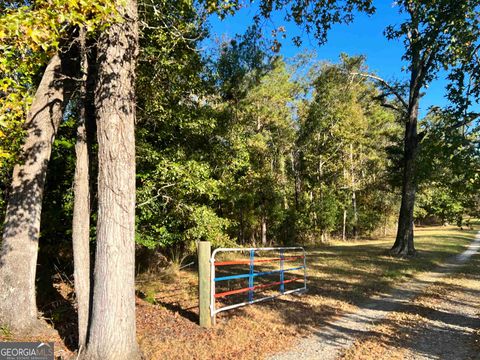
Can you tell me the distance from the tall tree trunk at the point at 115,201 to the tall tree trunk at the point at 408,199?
1535cm

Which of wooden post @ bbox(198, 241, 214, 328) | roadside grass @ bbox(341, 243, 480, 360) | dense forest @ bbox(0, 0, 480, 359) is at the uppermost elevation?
dense forest @ bbox(0, 0, 480, 359)

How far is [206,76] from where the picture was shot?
466 inches

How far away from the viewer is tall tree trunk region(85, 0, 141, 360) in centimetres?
475

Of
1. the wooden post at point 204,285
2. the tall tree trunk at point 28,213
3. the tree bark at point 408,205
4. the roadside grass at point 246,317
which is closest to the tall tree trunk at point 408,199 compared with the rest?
the tree bark at point 408,205

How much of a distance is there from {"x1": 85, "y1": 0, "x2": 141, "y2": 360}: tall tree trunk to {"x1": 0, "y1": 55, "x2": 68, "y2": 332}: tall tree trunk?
154 cm

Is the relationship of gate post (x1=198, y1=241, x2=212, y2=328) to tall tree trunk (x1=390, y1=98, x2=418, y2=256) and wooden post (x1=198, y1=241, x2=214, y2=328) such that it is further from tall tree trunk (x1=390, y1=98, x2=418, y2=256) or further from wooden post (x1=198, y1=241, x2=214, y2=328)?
tall tree trunk (x1=390, y1=98, x2=418, y2=256)

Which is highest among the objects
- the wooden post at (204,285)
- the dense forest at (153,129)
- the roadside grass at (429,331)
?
the dense forest at (153,129)

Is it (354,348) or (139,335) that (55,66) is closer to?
(139,335)

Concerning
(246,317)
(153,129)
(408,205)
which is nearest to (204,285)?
(246,317)

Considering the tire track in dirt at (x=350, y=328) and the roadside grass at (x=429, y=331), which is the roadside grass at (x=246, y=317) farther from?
→ the roadside grass at (x=429, y=331)

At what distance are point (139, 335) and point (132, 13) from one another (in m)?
4.94

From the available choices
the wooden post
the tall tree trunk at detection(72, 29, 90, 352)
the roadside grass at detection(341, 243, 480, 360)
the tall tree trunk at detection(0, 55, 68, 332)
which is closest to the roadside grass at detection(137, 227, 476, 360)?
the wooden post

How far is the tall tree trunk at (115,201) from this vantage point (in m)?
4.75

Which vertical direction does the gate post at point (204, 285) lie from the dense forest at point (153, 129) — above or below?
below
